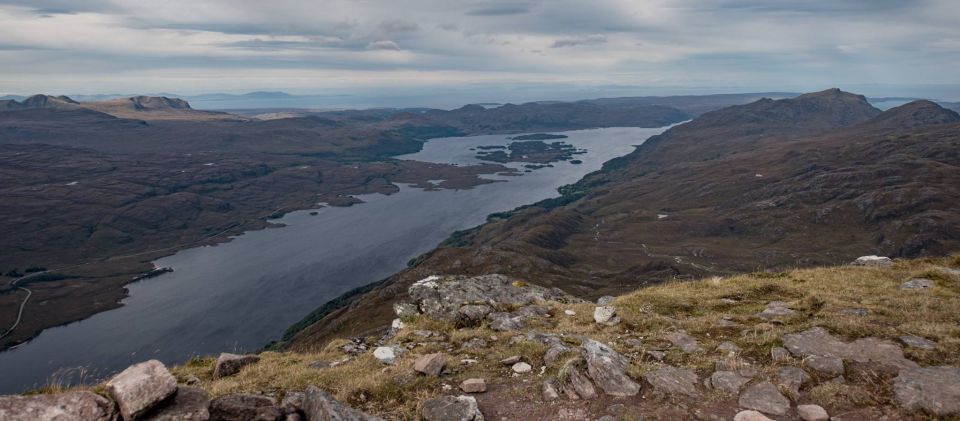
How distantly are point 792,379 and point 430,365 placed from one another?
958cm

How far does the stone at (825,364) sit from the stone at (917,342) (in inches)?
95.6

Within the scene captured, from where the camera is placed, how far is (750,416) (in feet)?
35.6

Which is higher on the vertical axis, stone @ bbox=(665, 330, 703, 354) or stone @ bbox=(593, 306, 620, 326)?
stone @ bbox=(665, 330, 703, 354)

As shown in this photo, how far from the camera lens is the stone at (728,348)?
14.7 meters

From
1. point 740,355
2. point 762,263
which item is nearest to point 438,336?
point 740,355

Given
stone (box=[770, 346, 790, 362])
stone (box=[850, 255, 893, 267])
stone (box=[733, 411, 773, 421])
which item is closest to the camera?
stone (box=[733, 411, 773, 421])

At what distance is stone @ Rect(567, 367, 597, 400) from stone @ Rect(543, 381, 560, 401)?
465 millimetres

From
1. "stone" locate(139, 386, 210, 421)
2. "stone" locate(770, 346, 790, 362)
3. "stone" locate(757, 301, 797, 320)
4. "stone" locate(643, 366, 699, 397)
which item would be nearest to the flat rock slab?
"stone" locate(770, 346, 790, 362)

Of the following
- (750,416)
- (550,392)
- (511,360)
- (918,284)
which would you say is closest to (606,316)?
(511,360)

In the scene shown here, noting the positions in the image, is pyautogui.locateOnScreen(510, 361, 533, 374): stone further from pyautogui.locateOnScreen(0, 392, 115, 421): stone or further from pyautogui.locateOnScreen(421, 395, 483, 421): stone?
pyautogui.locateOnScreen(0, 392, 115, 421): stone

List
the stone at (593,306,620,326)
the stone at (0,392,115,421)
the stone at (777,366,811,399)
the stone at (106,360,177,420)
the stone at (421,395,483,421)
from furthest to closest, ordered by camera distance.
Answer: the stone at (593,306,620,326)
the stone at (777,366,811,399)
the stone at (421,395,483,421)
the stone at (106,360,177,420)
the stone at (0,392,115,421)

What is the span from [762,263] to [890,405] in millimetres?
202944

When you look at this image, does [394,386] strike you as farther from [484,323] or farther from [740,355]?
[740,355]

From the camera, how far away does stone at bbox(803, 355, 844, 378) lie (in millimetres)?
12711
